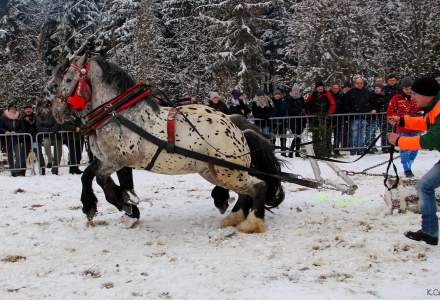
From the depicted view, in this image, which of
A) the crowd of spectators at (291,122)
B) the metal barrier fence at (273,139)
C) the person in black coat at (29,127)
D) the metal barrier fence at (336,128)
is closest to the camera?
the metal barrier fence at (273,139)

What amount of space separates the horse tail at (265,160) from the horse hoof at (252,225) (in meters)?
→ 0.49

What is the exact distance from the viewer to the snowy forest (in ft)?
80.7

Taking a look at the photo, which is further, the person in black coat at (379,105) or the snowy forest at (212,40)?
the snowy forest at (212,40)

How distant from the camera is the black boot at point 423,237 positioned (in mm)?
4918

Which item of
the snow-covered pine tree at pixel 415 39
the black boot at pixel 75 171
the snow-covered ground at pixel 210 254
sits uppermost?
the snow-covered pine tree at pixel 415 39

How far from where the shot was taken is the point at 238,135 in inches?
234

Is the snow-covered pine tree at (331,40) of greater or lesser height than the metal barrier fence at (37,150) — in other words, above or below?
above

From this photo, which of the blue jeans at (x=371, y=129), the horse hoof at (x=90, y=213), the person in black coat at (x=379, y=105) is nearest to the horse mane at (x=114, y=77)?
the horse hoof at (x=90, y=213)

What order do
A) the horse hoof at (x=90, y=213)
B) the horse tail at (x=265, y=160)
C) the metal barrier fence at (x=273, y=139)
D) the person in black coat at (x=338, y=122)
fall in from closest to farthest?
the horse hoof at (x=90, y=213)
the horse tail at (x=265, y=160)
the metal barrier fence at (x=273, y=139)
the person in black coat at (x=338, y=122)

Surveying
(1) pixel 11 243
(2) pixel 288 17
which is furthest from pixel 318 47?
(1) pixel 11 243

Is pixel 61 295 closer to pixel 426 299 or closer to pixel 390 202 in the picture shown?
pixel 426 299

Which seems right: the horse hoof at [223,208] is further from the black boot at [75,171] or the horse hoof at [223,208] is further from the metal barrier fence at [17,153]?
the metal barrier fence at [17,153]

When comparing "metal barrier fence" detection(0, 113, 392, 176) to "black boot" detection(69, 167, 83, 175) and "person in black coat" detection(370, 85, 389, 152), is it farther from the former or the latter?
"black boot" detection(69, 167, 83, 175)

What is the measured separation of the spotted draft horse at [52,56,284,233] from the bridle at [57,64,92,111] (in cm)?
1
